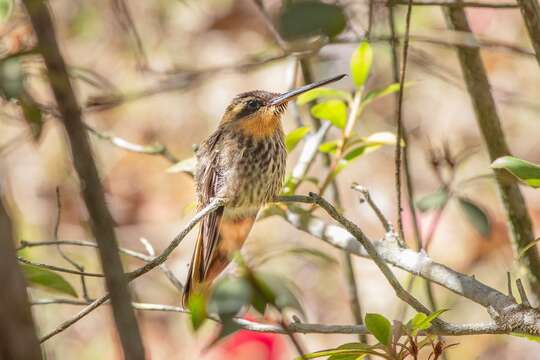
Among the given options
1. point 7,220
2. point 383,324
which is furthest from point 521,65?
point 7,220

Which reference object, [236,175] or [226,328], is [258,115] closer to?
[236,175]

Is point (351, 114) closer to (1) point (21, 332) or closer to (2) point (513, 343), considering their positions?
(1) point (21, 332)

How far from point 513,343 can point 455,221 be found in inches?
47.3

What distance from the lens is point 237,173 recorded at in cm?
380

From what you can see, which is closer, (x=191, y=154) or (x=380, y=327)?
(x=380, y=327)

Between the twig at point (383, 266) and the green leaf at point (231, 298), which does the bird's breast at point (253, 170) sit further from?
the green leaf at point (231, 298)

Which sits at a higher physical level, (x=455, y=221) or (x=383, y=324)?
(x=455, y=221)

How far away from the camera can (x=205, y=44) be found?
7656mm

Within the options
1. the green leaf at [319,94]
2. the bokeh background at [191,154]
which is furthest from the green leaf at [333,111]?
the bokeh background at [191,154]

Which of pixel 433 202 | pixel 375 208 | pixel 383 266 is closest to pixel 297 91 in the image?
pixel 433 202

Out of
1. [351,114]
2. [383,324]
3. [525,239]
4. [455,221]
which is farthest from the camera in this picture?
[455,221]

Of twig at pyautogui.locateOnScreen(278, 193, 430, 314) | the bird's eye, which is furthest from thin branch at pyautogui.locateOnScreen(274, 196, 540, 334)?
the bird's eye

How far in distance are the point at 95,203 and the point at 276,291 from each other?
0.37m

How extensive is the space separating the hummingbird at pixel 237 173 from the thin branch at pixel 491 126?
1.99 ft
